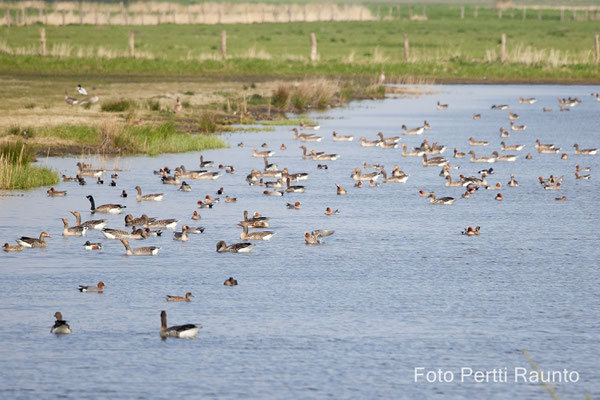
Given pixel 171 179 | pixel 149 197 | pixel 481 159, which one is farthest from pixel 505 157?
pixel 149 197

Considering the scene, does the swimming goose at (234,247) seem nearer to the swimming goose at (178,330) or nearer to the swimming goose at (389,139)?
the swimming goose at (178,330)

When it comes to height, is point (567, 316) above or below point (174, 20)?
below

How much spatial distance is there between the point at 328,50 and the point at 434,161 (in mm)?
58007

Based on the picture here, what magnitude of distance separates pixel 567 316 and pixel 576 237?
8547mm

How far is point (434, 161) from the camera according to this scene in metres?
44.8

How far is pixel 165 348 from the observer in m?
19.0

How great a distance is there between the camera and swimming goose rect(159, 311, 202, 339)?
63.1ft

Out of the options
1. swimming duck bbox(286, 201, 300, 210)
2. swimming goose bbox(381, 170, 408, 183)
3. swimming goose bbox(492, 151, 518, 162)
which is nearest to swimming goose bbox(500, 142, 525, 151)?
swimming goose bbox(492, 151, 518, 162)

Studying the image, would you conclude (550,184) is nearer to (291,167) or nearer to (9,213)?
(291,167)

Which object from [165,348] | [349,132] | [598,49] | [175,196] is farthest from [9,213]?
[598,49]

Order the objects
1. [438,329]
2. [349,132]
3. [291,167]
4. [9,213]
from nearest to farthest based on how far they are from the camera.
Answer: [438,329] → [9,213] → [291,167] → [349,132]

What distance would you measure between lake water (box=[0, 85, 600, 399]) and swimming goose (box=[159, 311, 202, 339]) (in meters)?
0.22

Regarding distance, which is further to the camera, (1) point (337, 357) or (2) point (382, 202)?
(2) point (382, 202)

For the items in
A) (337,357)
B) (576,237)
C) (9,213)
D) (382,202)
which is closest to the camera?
(337,357)
